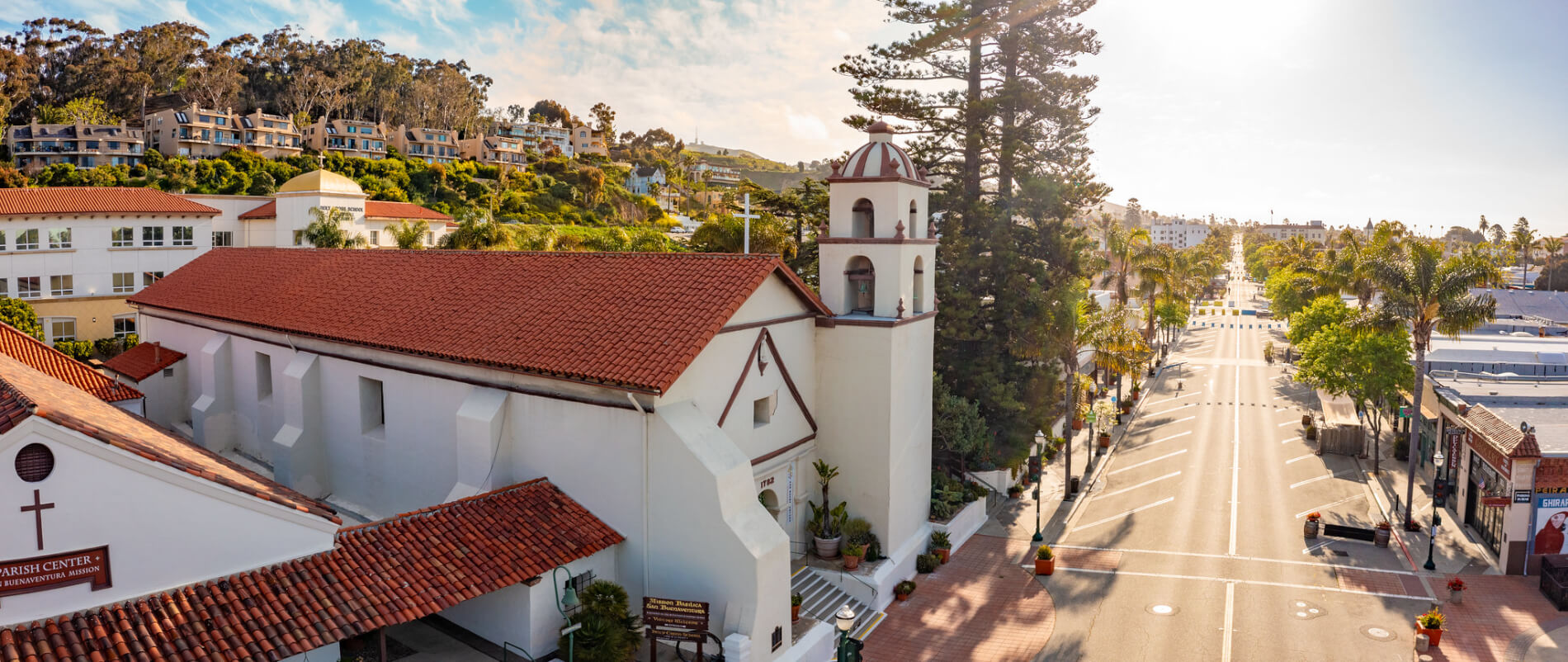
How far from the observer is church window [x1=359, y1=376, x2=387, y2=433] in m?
21.2

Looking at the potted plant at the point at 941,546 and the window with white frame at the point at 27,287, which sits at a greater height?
the window with white frame at the point at 27,287

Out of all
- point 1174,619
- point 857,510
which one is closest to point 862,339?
point 857,510

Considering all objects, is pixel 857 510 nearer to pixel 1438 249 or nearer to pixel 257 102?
pixel 1438 249

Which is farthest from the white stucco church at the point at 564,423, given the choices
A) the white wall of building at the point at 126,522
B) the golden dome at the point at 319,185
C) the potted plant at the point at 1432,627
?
the golden dome at the point at 319,185

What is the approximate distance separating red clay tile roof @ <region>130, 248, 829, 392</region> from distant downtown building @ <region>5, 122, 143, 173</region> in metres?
64.9

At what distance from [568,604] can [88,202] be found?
44253mm

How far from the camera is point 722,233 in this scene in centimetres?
3881

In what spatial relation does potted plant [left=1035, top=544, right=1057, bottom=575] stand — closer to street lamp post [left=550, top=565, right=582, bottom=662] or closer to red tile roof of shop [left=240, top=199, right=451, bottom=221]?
street lamp post [left=550, top=565, right=582, bottom=662]

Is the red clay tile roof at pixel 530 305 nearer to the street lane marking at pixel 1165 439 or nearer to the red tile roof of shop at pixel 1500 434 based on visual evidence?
the red tile roof of shop at pixel 1500 434

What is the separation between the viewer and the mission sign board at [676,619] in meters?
14.3

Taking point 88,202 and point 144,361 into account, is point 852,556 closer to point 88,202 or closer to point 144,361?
point 144,361

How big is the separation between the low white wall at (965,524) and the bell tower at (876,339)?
1957mm

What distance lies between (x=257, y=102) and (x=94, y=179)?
35.1 m

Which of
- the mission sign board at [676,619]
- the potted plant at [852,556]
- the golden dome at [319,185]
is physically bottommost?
the potted plant at [852,556]
